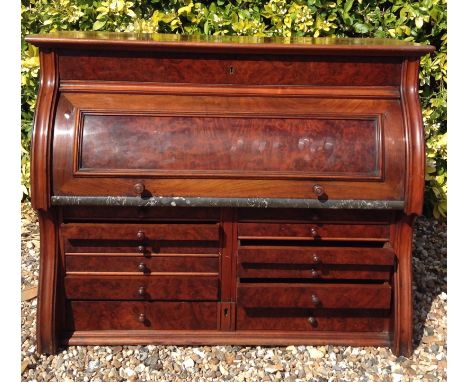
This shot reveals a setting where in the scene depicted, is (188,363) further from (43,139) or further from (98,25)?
(98,25)

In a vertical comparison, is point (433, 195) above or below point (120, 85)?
below

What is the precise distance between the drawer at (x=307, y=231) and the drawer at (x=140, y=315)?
1.48 feet

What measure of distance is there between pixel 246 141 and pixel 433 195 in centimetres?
237

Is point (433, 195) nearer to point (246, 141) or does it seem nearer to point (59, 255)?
point (246, 141)

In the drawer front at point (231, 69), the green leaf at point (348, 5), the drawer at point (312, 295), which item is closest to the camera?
the drawer front at point (231, 69)

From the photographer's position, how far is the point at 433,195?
4.12m

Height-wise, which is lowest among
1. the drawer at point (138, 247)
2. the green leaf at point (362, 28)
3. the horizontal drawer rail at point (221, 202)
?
the drawer at point (138, 247)

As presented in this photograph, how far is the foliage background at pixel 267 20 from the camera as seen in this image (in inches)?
143

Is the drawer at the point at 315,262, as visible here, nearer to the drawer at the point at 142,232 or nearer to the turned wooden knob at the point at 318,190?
the drawer at the point at 142,232

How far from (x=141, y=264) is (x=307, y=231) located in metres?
0.86

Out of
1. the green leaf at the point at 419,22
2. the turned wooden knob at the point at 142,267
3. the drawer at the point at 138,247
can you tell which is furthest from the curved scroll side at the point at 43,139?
the green leaf at the point at 419,22

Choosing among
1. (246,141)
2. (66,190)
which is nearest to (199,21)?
(246,141)

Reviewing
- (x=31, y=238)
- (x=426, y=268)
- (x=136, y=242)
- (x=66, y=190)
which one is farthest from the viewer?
(x=31, y=238)

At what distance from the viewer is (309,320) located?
2.62m
